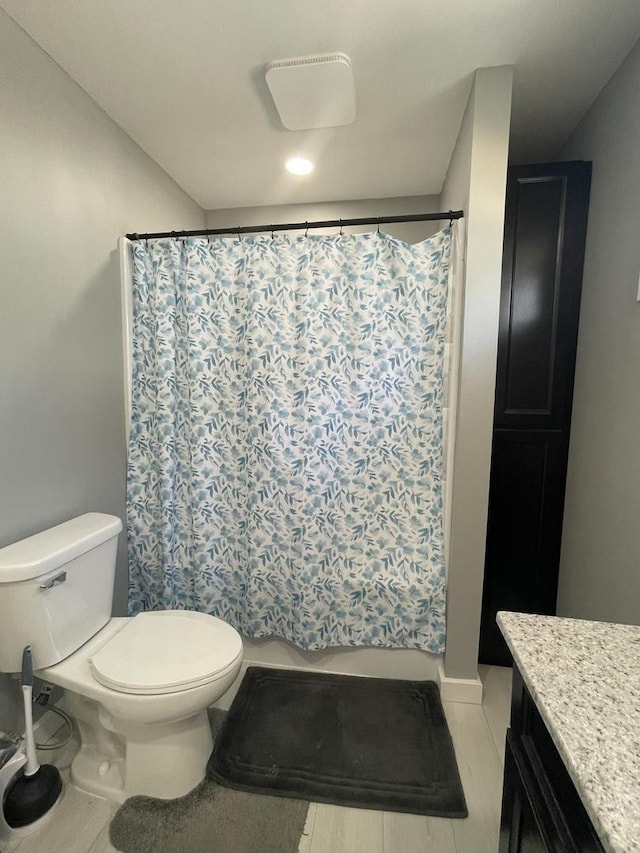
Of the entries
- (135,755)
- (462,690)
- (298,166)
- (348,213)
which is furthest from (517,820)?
(348,213)

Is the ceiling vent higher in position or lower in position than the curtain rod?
higher

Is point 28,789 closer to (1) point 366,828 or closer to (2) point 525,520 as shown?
(1) point 366,828

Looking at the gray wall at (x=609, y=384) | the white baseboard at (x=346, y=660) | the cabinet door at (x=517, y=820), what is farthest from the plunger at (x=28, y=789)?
the gray wall at (x=609, y=384)

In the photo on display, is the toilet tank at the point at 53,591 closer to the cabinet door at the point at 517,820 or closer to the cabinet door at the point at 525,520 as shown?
the cabinet door at the point at 517,820

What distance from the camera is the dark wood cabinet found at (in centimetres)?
162

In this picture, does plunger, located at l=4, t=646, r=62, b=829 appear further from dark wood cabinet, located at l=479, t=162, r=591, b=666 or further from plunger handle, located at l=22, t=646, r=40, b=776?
dark wood cabinet, located at l=479, t=162, r=591, b=666

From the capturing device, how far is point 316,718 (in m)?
1.53

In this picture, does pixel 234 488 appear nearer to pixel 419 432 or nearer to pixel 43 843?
pixel 419 432

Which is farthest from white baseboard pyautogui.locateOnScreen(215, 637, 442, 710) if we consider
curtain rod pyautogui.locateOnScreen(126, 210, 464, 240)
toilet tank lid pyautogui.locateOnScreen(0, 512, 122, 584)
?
curtain rod pyautogui.locateOnScreen(126, 210, 464, 240)

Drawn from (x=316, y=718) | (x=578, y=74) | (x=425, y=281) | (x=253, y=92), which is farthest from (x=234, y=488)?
(x=578, y=74)

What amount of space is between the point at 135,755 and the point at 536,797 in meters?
1.18

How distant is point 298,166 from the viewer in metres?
2.05

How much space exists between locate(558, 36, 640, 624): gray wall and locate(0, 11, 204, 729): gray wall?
6.50 ft

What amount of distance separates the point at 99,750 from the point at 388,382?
1.66 m
